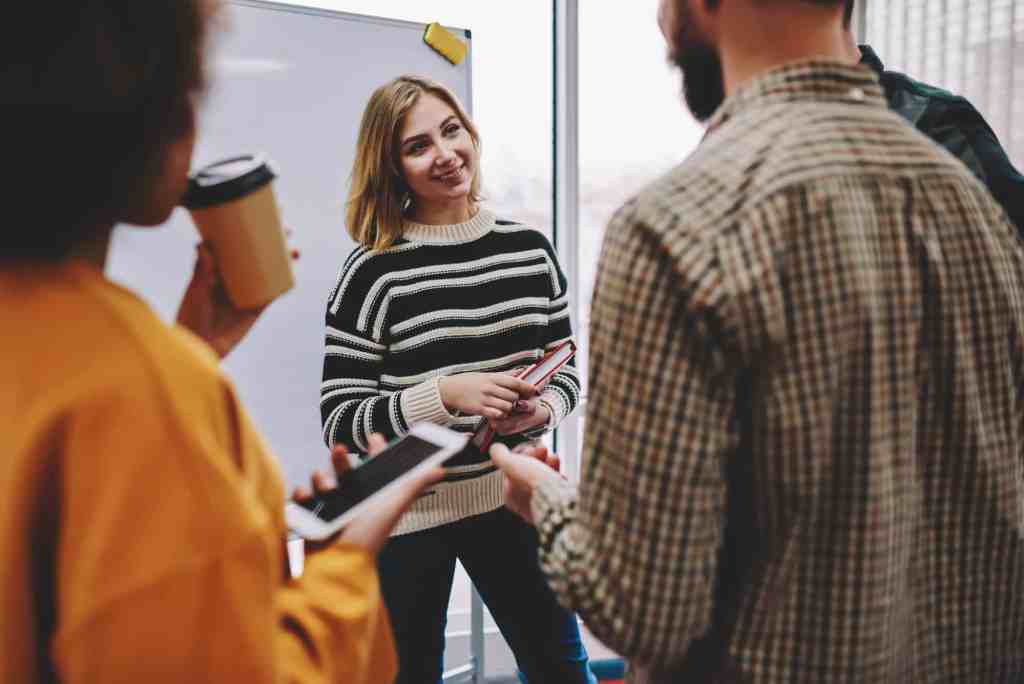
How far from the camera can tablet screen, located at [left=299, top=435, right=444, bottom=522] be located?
0.75 m

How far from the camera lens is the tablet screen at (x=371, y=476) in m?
0.75

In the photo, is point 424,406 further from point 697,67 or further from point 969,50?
point 969,50

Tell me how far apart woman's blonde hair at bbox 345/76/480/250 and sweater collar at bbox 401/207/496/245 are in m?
0.03

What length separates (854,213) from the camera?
62cm

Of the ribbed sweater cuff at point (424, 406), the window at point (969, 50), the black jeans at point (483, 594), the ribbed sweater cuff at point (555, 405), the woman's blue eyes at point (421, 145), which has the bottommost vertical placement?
the black jeans at point (483, 594)

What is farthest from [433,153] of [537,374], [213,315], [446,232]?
[213,315]

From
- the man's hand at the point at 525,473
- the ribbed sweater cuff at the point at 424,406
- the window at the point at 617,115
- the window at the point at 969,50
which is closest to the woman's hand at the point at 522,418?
the ribbed sweater cuff at the point at 424,406

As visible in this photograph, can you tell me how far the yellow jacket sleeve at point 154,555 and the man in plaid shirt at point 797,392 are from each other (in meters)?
0.30

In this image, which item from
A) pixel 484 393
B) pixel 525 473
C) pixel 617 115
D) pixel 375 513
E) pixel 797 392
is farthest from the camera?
pixel 617 115

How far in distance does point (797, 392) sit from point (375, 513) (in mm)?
411

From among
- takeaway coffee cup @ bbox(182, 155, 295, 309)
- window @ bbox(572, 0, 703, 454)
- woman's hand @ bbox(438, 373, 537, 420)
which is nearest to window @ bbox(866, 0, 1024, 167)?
window @ bbox(572, 0, 703, 454)

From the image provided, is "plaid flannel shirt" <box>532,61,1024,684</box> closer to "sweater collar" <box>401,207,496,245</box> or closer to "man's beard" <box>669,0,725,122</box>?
"man's beard" <box>669,0,725,122</box>

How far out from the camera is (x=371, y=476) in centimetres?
81

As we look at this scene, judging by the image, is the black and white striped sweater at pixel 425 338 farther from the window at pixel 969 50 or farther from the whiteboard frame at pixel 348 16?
the window at pixel 969 50
